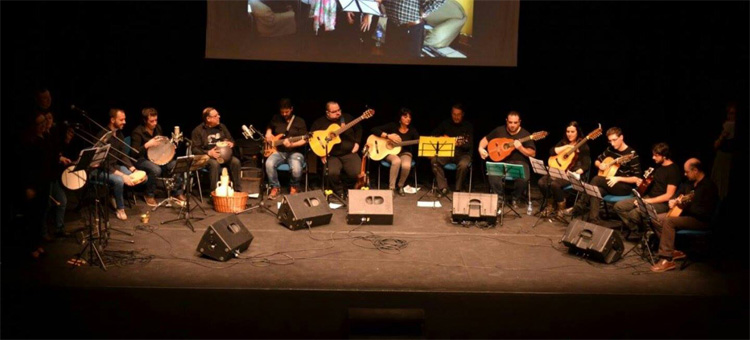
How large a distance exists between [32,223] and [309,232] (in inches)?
107

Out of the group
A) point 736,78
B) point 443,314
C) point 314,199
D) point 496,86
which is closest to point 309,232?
point 314,199

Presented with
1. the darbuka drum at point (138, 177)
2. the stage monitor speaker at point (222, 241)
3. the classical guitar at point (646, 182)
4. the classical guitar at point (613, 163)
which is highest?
the classical guitar at point (613, 163)

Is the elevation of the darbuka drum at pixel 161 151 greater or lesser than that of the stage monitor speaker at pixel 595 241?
greater

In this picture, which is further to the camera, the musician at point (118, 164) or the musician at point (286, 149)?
the musician at point (286, 149)

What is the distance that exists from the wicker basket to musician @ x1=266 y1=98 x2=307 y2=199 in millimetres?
734

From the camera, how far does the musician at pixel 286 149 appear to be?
29.9 ft

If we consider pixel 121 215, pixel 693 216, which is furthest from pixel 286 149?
pixel 693 216

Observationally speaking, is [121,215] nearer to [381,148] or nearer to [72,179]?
[72,179]

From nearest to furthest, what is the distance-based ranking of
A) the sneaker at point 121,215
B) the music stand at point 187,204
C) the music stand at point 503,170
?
the music stand at point 187,204
the sneaker at point 121,215
the music stand at point 503,170

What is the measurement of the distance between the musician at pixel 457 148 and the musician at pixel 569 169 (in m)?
1.11

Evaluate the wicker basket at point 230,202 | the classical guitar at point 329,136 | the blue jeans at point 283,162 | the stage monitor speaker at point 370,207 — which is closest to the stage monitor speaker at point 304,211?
the stage monitor speaker at point 370,207

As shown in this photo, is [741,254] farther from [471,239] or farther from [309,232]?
[309,232]

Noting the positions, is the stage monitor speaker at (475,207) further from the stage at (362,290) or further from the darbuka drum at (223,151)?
the darbuka drum at (223,151)

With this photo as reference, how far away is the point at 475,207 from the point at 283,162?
8.72ft
